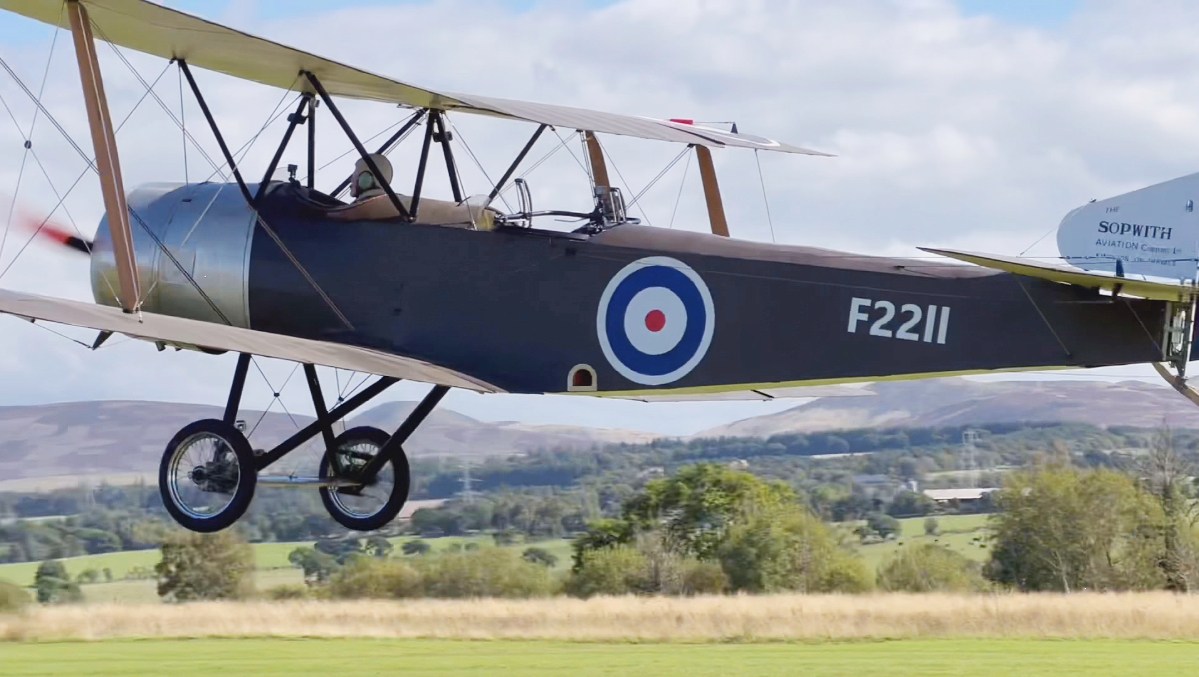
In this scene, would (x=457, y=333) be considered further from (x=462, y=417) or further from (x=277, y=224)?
(x=462, y=417)

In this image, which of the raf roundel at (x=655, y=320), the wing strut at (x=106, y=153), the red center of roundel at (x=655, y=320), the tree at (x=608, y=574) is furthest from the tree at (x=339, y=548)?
the red center of roundel at (x=655, y=320)

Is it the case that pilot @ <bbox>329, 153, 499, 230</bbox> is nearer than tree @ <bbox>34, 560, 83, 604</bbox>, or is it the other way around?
pilot @ <bbox>329, 153, 499, 230</bbox>

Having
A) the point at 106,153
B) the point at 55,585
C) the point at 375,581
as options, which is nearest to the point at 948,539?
the point at 375,581

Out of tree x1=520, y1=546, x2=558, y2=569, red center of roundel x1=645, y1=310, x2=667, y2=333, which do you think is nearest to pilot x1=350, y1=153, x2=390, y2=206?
red center of roundel x1=645, y1=310, x2=667, y2=333

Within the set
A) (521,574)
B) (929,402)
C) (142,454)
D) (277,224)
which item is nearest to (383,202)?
(277,224)

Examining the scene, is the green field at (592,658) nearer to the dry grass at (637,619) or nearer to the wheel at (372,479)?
the dry grass at (637,619)

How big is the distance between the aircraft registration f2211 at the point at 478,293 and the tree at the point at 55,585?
2203 cm

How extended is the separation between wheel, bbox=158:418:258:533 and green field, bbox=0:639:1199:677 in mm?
11016

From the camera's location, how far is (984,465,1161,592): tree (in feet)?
119

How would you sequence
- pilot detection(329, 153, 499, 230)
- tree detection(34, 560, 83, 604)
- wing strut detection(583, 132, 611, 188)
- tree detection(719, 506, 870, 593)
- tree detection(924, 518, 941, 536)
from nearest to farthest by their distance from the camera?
pilot detection(329, 153, 499, 230)
wing strut detection(583, 132, 611, 188)
tree detection(34, 560, 83, 604)
tree detection(719, 506, 870, 593)
tree detection(924, 518, 941, 536)

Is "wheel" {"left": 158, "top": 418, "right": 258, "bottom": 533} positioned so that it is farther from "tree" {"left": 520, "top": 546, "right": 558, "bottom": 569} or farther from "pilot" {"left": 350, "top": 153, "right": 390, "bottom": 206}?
"tree" {"left": 520, "top": 546, "right": 558, "bottom": 569}

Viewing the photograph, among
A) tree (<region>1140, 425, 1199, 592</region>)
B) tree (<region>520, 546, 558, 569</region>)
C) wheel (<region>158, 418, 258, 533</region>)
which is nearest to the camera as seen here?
wheel (<region>158, 418, 258, 533</region>)

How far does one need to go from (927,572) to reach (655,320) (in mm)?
25757

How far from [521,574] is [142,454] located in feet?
26.3
